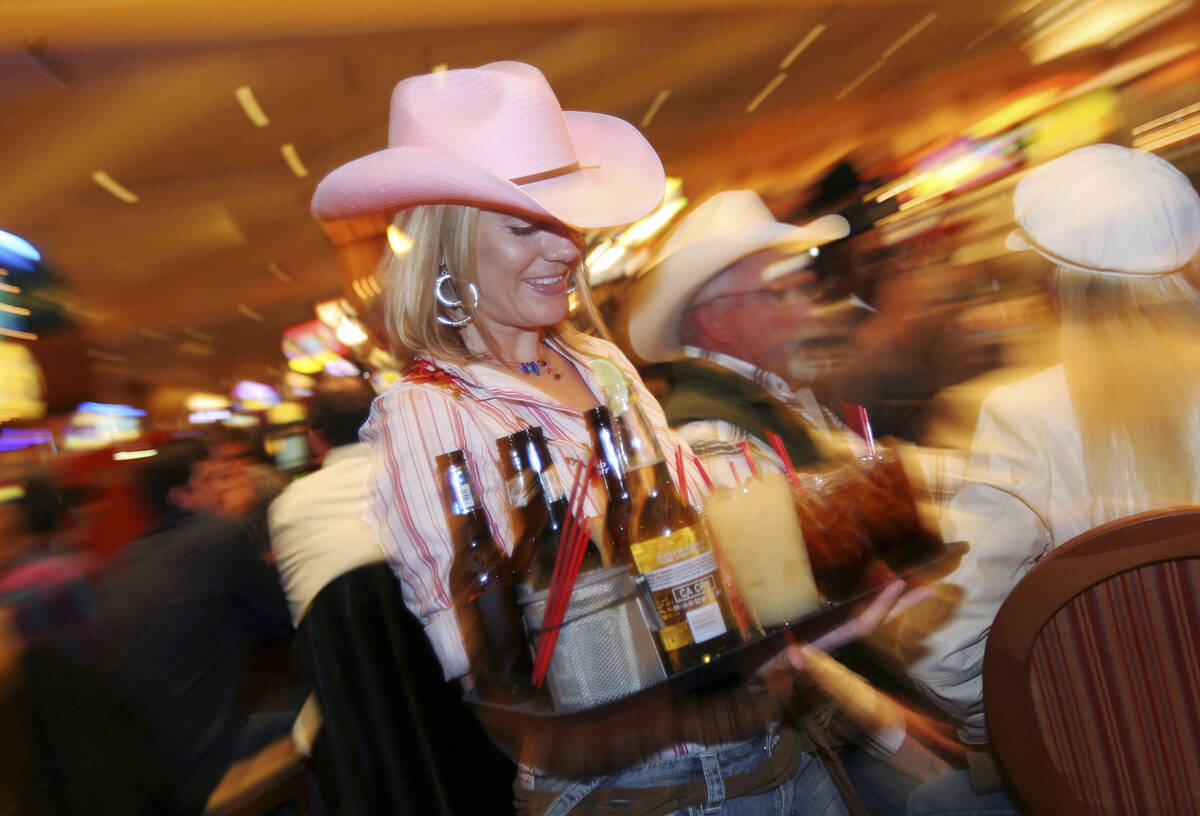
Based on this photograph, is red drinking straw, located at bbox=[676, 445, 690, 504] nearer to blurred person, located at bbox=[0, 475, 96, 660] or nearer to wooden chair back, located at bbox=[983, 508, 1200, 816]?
wooden chair back, located at bbox=[983, 508, 1200, 816]

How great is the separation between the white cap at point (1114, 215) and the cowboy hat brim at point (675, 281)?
0.69m

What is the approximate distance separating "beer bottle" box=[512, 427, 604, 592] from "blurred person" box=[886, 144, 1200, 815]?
2.20ft

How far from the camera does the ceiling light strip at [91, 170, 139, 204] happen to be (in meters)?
3.85

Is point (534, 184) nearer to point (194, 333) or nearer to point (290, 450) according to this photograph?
point (290, 450)

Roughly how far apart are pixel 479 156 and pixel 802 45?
399cm

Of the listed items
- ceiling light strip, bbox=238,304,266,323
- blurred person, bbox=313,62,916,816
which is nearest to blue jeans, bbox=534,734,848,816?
blurred person, bbox=313,62,916,816

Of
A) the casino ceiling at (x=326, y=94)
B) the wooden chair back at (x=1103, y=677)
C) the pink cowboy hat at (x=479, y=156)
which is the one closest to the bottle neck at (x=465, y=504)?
the pink cowboy hat at (x=479, y=156)

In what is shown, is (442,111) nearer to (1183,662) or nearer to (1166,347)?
(1183,662)

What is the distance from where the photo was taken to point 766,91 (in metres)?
4.70

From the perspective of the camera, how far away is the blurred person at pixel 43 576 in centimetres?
164

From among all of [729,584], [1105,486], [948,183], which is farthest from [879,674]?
[948,183]

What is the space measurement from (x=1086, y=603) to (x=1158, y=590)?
0.07 meters

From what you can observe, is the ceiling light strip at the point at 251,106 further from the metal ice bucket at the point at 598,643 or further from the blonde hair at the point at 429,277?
the metal ice bucket at the point at 598,643

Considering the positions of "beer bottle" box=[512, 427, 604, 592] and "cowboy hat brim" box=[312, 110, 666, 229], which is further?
"cowboy hat brim" box=[312, 110, 666, 229]
